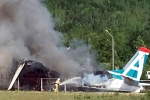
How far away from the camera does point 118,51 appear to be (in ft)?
330

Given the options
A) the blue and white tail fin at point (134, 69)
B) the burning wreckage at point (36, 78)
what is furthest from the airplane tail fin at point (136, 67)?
the burning wreckage at point (36, 78)

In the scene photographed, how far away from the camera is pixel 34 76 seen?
4394 centimetres

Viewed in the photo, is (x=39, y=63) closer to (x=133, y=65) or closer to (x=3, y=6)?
(x=3, y=6)

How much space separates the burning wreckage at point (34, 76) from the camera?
4316cm

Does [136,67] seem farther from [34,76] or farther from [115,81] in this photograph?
[34,76]

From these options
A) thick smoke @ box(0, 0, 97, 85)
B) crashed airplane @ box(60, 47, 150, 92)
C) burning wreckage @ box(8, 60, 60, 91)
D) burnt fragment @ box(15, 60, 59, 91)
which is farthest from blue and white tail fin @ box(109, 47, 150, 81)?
burnt fragment @ box(15, 60, 59, 91)

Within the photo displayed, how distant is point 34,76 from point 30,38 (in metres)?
3.44

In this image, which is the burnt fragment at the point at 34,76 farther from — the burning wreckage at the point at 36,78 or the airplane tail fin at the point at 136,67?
the airplane tail fin at the point at 136,67

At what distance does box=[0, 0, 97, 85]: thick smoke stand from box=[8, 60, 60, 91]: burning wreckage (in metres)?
0.63

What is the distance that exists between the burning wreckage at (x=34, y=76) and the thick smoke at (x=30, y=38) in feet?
2.06

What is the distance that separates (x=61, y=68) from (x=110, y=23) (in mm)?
142668

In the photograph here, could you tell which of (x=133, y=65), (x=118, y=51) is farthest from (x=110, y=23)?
(x=133, y=65)

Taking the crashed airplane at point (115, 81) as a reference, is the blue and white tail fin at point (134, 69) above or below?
above

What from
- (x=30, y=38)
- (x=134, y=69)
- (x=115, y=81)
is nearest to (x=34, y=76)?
(x=30, y=38)
